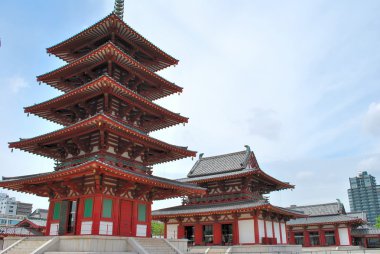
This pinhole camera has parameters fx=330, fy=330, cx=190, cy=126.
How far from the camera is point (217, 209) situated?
Result: 38531mm

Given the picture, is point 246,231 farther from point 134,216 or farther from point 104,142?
point 104,142

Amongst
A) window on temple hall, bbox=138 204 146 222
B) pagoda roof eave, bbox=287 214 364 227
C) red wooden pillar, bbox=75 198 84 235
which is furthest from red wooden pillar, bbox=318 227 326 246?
red wooden pillar, bbox=75 198 84 235

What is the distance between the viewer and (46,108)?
89.2 ft

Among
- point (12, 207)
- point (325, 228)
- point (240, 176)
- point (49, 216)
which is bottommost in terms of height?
point (325, 228)

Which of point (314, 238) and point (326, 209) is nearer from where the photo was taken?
point (314, 238)

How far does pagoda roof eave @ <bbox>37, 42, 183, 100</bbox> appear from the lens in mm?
25441

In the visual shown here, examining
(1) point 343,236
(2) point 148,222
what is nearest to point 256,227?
(2) point 148,222

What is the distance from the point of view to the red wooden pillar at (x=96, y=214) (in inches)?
872

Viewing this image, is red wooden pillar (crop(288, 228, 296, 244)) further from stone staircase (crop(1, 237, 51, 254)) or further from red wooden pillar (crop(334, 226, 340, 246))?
stone staircase (crop(1, 237, 51, 254))

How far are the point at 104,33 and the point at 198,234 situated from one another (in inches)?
1034

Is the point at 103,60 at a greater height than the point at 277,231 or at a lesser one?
greater

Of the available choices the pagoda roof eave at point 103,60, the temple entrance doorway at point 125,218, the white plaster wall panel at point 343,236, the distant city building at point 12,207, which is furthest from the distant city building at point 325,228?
the distant city building at point 12,207

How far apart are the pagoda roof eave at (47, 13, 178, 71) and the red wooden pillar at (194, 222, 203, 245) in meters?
21.1

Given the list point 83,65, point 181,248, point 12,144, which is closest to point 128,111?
point 83,65
